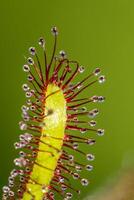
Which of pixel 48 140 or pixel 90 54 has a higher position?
pixel 90 54

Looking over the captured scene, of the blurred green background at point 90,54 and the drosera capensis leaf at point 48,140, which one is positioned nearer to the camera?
the drosera capensis leaf at point 48,140

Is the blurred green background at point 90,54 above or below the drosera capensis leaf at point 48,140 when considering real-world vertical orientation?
above

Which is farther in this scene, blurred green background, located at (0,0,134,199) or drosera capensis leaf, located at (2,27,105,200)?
blurred green background, located at (0,0,134,199)

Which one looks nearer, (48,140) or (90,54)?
(48,140)

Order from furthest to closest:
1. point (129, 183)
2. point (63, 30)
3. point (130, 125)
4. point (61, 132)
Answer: point (63, 30)
point (130, 125)
point (129, 183)
point (61, 132)

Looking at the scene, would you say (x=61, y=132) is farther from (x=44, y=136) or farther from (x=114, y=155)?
(x=114, y=155)

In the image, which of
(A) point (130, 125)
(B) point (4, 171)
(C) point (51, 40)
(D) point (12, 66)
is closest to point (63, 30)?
(C) point (51, 40)

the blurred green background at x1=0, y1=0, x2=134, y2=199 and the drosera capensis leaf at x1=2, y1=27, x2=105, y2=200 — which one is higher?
the blurred green background at x1=0, y1=0, x2=134, y2=199

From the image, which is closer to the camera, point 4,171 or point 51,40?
point 4,171
